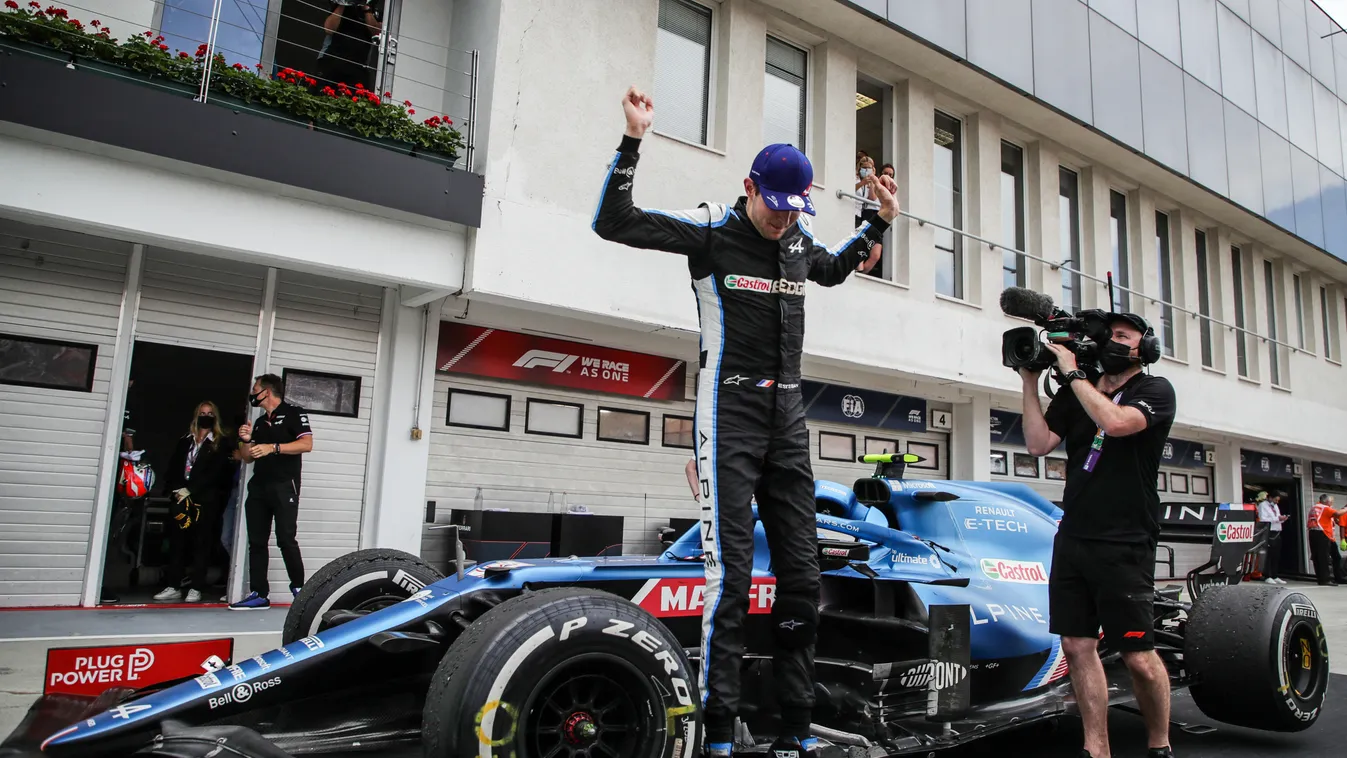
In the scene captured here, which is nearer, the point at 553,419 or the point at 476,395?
the point at 476,395

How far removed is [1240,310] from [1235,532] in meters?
16.1

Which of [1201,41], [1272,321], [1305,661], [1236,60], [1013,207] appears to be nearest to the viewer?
[1305,661]

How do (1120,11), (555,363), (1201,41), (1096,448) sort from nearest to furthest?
(1096,448), (555,363), (1120,11), (1201,41)

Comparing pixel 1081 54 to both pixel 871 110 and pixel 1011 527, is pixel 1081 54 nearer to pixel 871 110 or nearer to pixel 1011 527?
pixel 871 110

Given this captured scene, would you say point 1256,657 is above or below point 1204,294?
below

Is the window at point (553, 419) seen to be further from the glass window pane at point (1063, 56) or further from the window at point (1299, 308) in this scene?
the window at point (1299, 308)

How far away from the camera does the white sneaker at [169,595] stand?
24.6 ft

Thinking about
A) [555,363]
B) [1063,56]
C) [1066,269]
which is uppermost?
[1063,56]

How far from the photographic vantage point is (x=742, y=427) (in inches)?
115

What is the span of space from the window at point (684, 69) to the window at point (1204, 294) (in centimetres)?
1233

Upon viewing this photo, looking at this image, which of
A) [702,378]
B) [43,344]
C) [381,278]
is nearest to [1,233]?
[43,344]

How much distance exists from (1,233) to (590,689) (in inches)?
283

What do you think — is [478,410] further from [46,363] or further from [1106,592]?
[1106,592]

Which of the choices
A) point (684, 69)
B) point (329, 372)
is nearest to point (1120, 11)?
point (684, 69)
